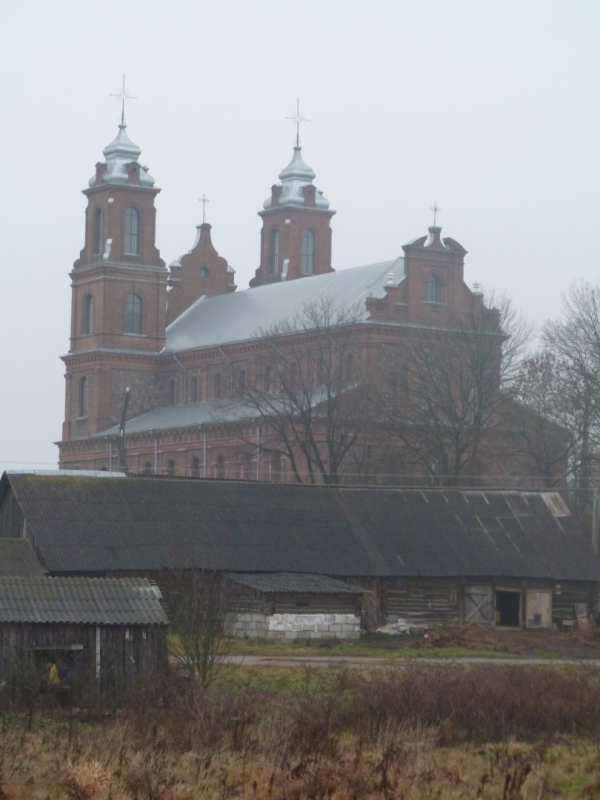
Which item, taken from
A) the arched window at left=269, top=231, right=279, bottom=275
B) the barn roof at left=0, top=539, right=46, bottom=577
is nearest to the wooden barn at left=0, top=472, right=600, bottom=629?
the barn roof at left=0, top=539, right=46, bottom=577

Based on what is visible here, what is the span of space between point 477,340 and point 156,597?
35263 millimetres

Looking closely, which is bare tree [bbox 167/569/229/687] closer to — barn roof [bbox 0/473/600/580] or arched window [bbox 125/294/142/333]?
barn roof [bbox 0/473/600/580]

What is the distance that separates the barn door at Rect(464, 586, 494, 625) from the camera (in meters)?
45.3

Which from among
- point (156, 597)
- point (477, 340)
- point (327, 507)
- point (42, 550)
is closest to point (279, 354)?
point (477, 340)

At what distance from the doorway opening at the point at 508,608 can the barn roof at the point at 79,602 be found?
18.6 meters

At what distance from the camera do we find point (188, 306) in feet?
301

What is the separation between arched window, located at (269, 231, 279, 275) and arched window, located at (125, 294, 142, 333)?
25.7 feet

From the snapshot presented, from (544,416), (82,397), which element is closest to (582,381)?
(544,416)

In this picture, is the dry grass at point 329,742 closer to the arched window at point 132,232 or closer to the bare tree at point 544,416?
the bare tree at point 544,416

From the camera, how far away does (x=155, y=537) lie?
42.4 meters

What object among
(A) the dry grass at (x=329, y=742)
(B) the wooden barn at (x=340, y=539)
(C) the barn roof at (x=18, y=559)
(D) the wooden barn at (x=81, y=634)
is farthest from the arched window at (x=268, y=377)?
(A) the dry grass at (x=329, y=742)

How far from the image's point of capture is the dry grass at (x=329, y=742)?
66.4ft

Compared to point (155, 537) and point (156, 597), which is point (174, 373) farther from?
point (156, 597)

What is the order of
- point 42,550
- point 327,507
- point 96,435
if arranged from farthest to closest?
point 96,435, point 327,507, point 42,550
